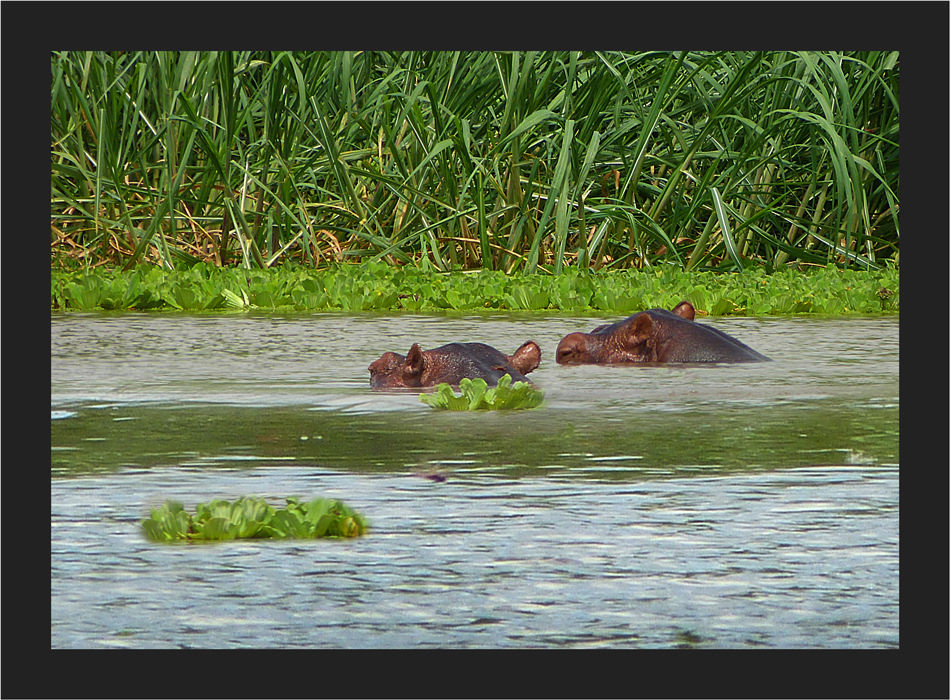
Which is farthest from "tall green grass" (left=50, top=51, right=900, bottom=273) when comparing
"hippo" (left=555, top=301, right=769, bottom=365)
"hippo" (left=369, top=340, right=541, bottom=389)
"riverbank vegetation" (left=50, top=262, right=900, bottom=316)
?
"hippo" (left=369, top=340, right=541, bottom=389)

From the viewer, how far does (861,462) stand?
495cm

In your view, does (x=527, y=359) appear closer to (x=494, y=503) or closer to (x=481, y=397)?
(x=481, y=397)

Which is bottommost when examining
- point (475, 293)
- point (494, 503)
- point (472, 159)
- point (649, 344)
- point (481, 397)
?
point (494, 503)

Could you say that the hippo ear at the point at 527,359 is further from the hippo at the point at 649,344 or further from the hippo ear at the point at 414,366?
the hippo at the point at 649,344

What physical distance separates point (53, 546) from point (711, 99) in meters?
8.62

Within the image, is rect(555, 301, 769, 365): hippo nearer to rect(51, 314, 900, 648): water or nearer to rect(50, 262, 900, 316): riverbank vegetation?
rect(51, 314, 900, 648): water

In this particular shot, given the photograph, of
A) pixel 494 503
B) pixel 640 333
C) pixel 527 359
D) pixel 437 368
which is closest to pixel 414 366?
pixel 437 368

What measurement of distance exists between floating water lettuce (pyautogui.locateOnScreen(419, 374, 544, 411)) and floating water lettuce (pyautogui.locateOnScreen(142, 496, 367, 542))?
209 cm

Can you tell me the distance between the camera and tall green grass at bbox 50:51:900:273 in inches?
437

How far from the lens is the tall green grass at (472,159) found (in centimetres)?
1109

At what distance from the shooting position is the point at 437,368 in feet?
22.0

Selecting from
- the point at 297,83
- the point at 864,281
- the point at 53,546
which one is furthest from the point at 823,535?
the point at 297,83

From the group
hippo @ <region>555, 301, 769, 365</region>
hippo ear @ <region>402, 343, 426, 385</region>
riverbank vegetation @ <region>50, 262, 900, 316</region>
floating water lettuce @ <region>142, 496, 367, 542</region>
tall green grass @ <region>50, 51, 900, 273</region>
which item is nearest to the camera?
floating water lettuce @ <region>142, 496, 367, 542</region>

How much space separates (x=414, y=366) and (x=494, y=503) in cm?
236
